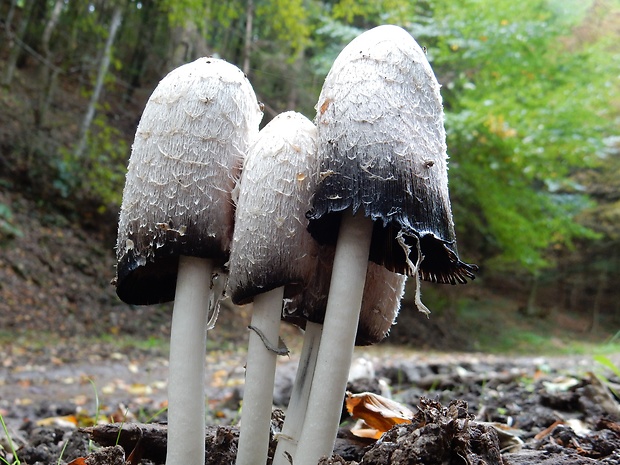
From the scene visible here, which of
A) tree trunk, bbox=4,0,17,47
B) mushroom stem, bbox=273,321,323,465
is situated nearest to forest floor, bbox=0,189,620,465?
mushroom stem, bbox=273,321,323,465

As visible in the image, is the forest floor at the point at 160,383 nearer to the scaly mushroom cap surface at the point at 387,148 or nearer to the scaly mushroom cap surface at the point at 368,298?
the scaly mushroom cap surface at the point at 368,298

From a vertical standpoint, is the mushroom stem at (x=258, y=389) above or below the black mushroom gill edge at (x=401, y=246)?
below

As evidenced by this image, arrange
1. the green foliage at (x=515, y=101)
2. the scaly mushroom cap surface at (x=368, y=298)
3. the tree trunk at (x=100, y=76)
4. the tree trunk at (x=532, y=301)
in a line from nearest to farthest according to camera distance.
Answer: the scaly mushroom cap surface at (x=368, y=298) < the green foliage at (x=515, y=101) < the tree trunk at (x=100, y=76) < the tree trunk at (x=532, y=301)

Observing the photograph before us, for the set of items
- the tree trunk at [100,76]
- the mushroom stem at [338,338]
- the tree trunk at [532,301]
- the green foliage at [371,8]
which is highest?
the green foliage at [371,8]

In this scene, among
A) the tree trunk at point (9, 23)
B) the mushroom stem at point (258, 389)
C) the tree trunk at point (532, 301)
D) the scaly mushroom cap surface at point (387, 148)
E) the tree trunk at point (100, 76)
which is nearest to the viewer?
the scaly mushroom cap surface at point (387, 148)

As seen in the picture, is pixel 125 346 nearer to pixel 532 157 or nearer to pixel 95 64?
pixel 95 64

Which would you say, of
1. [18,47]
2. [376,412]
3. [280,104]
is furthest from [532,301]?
[376,412]

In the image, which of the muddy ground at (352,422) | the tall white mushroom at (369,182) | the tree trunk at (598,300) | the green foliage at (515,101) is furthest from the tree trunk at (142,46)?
the tree trunk at (598,300)
